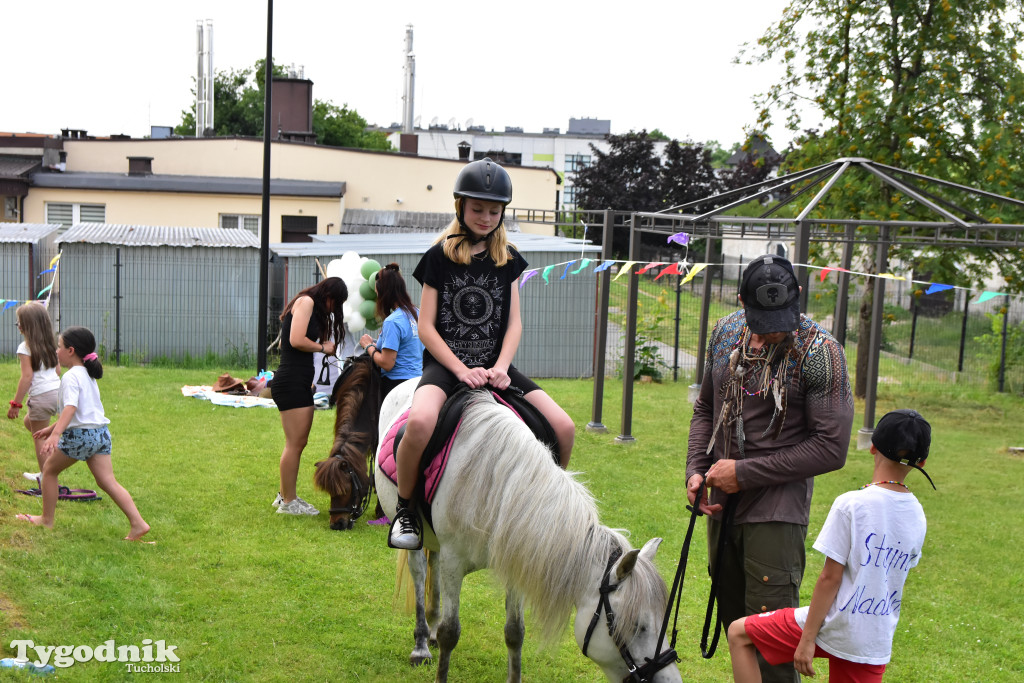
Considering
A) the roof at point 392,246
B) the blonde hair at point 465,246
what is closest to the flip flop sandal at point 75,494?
the blonde hair at point 465,246

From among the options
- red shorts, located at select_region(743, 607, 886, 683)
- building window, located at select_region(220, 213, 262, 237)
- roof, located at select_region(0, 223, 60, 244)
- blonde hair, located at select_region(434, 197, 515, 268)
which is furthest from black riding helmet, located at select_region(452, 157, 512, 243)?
building window, located at select_region(220, 213, 262, 237)

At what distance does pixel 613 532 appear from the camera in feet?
9.98

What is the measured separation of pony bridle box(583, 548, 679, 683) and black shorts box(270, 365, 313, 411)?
11.6 feet

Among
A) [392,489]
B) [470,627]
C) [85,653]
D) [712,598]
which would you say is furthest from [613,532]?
[85,653]

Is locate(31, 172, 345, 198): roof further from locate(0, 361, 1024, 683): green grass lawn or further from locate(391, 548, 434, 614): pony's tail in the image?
locate(391, 548, 434, 614): pony's tail

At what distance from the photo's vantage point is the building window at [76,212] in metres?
21.8

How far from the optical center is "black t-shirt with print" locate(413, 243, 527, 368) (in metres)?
3.58

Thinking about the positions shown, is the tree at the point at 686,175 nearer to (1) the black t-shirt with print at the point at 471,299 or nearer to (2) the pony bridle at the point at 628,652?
(1) the black t-shirt with print at the point at 471,299

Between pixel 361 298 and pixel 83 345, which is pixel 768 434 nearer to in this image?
pixel 83 345

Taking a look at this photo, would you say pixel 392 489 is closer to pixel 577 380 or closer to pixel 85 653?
pixel 85 653

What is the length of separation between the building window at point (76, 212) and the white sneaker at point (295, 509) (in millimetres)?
18438

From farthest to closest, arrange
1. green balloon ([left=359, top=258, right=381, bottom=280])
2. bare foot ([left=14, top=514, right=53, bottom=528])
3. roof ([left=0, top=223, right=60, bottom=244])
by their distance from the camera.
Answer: roof ([left=0, top=223, right=60, bottom=244])
green balloon ([left=359, top=258, right=381, bottom=280])
bare foot ([left=14, top=514, right=53, bottom=528])

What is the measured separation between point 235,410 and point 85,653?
637 cm

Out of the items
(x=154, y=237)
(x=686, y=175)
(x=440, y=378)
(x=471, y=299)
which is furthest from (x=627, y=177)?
(x=440, y=378)
